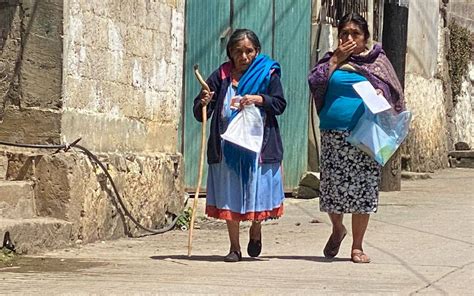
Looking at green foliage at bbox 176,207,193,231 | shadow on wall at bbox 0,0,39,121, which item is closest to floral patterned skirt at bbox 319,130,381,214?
shadow on wall at bbox 0,0,39,121

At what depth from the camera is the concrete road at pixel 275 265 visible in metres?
6.18

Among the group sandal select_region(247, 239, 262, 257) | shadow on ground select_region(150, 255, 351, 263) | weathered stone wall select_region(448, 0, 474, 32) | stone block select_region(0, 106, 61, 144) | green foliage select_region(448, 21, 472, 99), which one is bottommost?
shadow on ground select_region(150, 255, 351, 263)

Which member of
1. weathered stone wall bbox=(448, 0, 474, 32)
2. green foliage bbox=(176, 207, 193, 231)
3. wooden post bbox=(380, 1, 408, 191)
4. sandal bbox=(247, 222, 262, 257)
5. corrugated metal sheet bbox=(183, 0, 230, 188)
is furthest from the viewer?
weathered stone wall bbox=(448, 0, 474, 32)

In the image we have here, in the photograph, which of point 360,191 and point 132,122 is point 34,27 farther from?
point 360,191

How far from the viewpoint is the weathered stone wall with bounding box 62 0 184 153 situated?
8.42m

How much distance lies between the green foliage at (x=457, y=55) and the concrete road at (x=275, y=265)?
10.4 metres

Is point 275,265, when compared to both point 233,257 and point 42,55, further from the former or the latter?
point 42,55

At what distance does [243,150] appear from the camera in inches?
291

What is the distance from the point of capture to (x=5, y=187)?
789 cm

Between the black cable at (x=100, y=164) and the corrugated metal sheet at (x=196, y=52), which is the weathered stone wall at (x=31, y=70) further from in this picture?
the corrugated metal sheet at (x=196, y=52)

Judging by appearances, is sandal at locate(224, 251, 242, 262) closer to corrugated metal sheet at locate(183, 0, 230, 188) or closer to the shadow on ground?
the shadow on ground

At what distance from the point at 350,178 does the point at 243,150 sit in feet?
2.59

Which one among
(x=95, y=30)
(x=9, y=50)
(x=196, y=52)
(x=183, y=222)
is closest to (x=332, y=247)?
(x=95, y=30)

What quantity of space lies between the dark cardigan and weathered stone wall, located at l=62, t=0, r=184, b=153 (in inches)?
51.9
